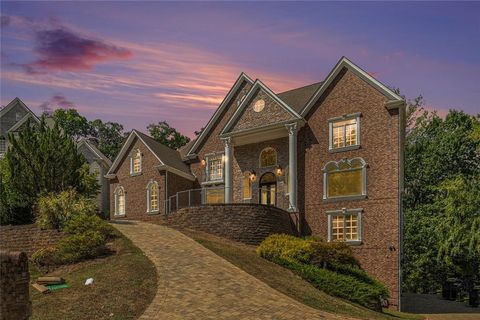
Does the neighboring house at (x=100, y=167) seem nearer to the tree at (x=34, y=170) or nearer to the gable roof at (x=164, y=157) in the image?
the gable roof at (x=164, y=157)

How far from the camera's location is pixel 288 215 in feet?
90.3

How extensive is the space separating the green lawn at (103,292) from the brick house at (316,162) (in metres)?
13.5

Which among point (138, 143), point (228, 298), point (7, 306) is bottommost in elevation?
point (228, 298)

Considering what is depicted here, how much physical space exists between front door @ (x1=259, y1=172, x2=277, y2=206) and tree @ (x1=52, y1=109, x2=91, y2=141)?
161 feet

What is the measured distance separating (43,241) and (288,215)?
14.2 m

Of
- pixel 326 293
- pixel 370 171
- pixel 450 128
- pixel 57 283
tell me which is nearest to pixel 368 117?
pixel 370 171

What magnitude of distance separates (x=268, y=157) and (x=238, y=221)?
7.09 metres

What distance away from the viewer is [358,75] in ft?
87.9

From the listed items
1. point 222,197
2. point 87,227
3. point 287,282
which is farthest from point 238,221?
point 87,227

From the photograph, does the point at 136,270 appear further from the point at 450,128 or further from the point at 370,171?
the point at 450,128

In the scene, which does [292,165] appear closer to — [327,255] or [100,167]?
[327,255]

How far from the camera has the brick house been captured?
24891 millimetres

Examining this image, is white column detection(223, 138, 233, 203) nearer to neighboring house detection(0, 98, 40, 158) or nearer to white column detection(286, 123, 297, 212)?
white column detection(286, 123, 297, 212)

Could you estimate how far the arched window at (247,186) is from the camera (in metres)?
31.0
